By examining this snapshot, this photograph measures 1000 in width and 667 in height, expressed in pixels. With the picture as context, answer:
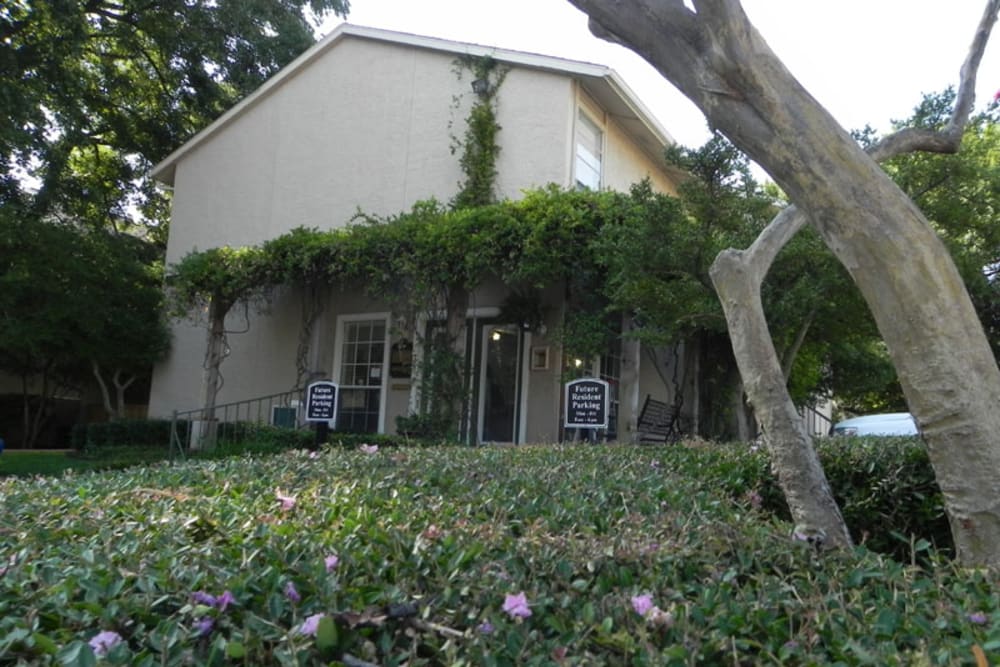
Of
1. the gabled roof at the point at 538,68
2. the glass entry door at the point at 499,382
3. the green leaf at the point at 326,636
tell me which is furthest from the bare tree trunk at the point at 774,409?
the gabled roof at the point at 538,68

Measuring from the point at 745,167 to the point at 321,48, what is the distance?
30.0ft

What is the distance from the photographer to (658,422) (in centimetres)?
1198

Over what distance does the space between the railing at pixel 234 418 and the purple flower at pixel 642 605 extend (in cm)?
1107

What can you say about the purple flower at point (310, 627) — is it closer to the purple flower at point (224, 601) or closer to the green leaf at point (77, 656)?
the purple flower at point (224, 601)

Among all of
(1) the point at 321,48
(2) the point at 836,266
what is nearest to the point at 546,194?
(2) the point at 836,266

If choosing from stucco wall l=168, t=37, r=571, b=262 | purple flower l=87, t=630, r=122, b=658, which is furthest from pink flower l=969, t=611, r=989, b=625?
stucco wall l=168, t=37, r=571, b=262

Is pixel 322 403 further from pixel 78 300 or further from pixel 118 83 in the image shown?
pixel 118 83

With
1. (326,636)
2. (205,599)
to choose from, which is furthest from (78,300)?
(326,636)

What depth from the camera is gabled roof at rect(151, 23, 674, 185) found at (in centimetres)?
1206

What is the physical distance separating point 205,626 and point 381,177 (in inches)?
489

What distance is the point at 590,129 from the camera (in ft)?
42.7

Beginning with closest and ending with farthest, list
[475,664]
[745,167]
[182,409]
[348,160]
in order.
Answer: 1. [475,664]
2. [745,167]
3. [348,160]
4. [182,409]

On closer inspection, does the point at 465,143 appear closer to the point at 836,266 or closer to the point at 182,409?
the point at 836,266

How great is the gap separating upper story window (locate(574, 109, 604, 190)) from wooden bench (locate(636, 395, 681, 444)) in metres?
3.43
